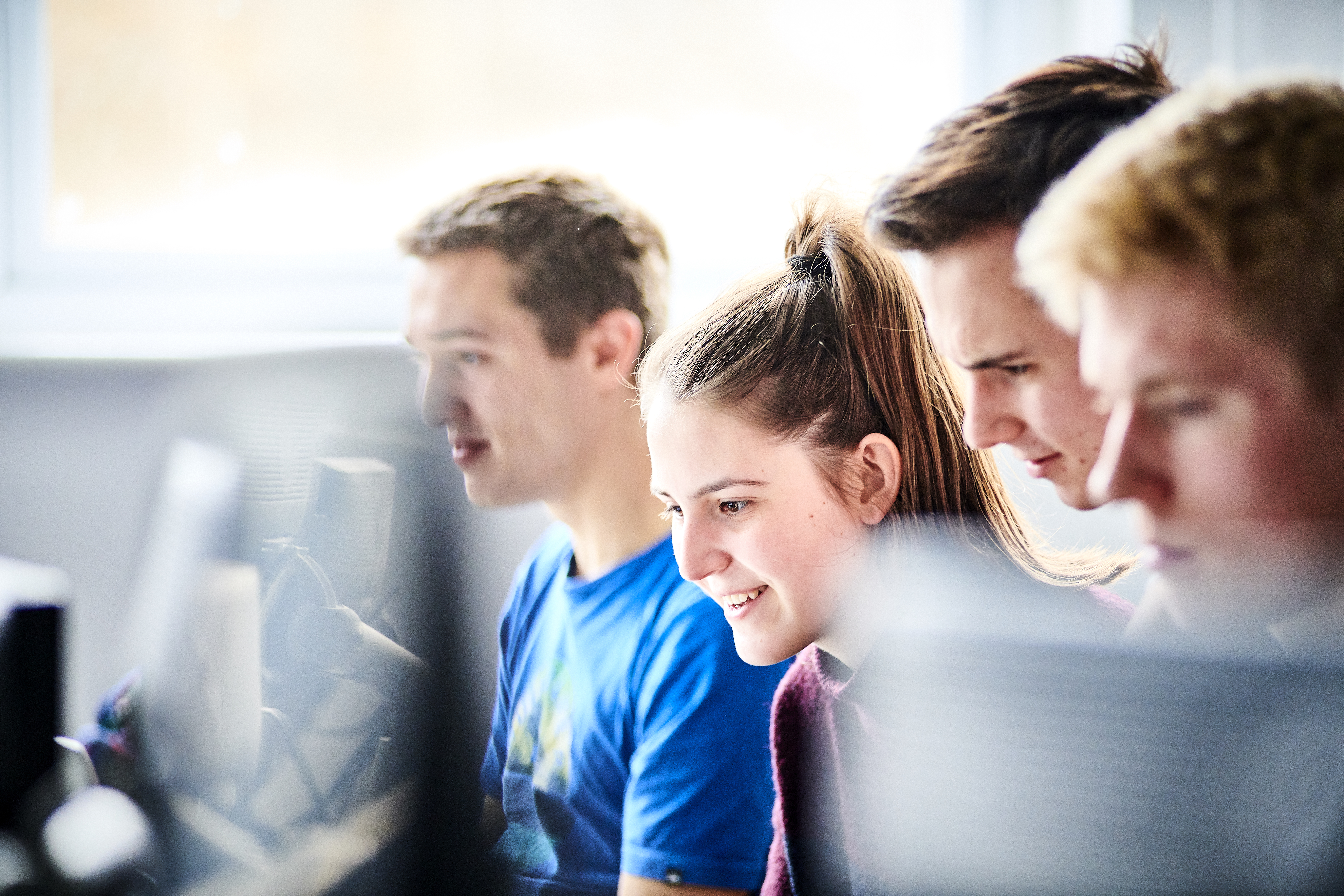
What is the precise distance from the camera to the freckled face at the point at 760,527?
1.74ft

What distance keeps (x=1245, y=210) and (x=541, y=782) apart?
0.62 metres

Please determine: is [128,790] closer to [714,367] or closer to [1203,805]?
[714,367]

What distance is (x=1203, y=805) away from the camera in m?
0.38

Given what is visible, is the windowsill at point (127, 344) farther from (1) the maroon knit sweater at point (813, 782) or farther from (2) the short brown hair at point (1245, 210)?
(2) the short brown hair at point (1245, 210)

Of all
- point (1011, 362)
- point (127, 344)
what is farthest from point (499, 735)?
point (127, 344)

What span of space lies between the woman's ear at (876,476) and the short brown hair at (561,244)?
13.8 inches

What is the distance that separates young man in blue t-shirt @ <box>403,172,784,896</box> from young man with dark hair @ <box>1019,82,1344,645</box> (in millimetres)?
362

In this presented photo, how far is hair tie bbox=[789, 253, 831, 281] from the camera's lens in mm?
541

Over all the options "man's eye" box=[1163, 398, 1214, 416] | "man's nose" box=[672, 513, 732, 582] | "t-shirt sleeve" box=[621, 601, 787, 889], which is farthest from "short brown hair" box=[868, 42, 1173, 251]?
"t-shirt sleeve" box=[621, 601, 787, 889]

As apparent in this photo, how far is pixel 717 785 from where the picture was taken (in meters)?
0.67

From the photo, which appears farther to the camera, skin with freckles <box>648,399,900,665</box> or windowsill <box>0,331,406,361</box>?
windowsill <box>0,331,406,361</box>

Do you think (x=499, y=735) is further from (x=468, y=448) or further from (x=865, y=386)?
(x=865, y=386)

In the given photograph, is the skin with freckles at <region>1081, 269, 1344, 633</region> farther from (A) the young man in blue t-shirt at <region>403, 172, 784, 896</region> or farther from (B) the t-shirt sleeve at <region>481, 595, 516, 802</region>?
(B) the t-shirt sleeve at <region>481, 595, 516, 802</region>

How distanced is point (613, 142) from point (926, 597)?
107cm
